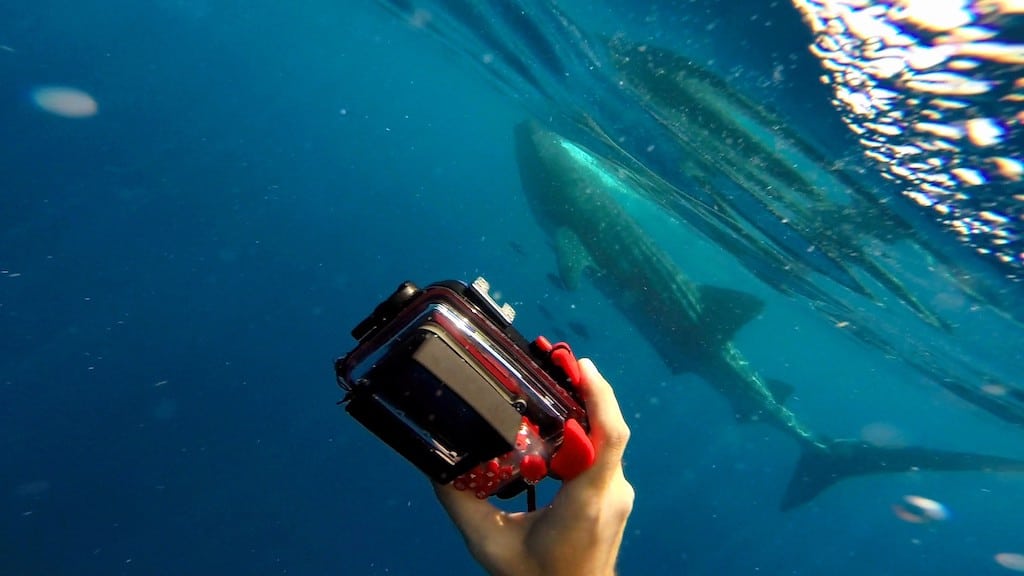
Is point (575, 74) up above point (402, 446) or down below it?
below

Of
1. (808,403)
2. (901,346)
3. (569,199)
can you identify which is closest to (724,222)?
(569,199)

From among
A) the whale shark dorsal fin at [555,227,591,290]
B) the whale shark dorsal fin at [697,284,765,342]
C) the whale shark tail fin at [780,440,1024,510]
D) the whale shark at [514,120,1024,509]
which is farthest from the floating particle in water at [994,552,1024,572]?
the whale shark dorsal fin at [555,227,591,290]

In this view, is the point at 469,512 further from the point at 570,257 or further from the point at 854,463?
the point at 854,463

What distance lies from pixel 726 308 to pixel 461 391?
15.2m

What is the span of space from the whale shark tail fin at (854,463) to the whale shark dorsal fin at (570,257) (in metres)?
9.54

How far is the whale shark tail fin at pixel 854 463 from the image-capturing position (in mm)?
17394

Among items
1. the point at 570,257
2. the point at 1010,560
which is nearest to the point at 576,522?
the point at 570,257

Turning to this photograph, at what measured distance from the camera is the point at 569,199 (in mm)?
18125

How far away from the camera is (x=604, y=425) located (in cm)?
169

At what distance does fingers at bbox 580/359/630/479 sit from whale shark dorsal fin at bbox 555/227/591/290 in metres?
14.8

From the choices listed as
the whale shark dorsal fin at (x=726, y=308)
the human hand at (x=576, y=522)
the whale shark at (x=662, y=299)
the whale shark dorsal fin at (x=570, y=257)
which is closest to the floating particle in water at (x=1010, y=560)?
the whale shark at (x=662, y=299)

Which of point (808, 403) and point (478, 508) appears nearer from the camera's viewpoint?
point (478, 508)

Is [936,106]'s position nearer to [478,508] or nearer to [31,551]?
[478,508]

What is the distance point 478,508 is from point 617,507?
17.6 inches
